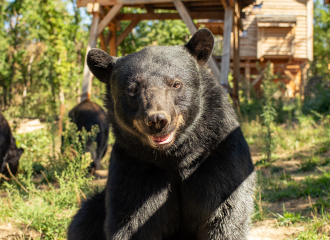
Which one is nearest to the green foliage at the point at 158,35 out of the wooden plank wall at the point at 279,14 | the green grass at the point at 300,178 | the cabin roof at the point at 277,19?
the green grass at the point at 300,178

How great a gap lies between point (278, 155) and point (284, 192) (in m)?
1.87

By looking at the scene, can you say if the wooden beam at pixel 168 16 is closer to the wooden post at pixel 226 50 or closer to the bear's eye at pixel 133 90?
the wooden post at pixel 226 50

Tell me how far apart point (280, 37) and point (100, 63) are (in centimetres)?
1490

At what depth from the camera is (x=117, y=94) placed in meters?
2.23

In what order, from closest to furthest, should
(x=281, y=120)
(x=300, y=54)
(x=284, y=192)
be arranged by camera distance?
(x=284, y=192)
(x=281, y=120)
(x=300, y=54)

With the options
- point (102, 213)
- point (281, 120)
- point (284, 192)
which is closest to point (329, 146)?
point (284, 192)

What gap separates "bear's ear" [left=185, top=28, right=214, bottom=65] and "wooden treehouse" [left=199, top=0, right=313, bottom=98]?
1260 centimetres

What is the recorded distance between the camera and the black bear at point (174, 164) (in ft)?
6.85

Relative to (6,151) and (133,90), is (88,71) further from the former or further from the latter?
(133,90)

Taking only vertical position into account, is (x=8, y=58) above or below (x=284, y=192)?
above

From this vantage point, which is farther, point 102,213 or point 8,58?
point 8,58

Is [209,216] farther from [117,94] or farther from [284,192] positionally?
[284,192]

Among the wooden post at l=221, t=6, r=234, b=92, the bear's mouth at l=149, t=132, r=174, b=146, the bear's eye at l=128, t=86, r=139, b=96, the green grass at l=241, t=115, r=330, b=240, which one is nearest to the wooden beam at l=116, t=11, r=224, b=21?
the wooden post at l=221, t=6, r=234, b=92

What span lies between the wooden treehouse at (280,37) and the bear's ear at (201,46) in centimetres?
1260
